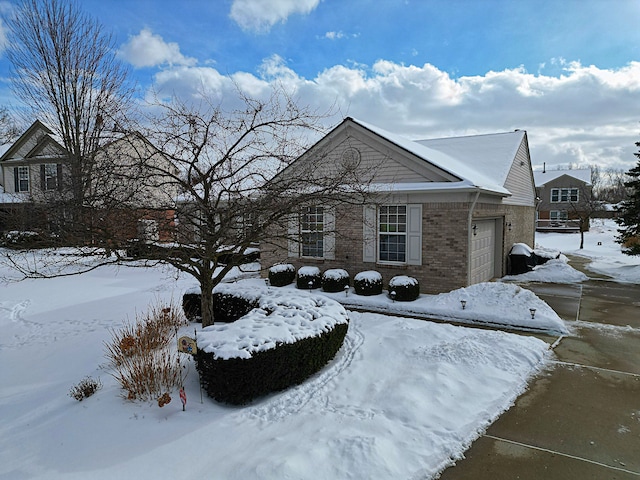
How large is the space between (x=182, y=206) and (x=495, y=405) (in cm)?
565

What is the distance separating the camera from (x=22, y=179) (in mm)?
26531

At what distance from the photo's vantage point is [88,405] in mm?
5141

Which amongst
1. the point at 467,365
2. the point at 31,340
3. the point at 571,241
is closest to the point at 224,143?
the point at 467,365

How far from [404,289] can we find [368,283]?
3.71 feet

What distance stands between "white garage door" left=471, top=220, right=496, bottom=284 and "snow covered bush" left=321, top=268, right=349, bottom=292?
401 centimetres

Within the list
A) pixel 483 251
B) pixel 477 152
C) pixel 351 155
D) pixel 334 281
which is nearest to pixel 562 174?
pixel 477 152

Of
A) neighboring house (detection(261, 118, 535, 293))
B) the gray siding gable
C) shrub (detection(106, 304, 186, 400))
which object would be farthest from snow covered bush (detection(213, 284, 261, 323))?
the gray siding gable

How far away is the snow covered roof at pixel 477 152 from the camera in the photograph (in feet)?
43.8

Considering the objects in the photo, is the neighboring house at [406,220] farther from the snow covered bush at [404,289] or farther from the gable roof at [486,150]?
the gable roof at [486,150]

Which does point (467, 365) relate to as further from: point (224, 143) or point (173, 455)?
point (224, 143)

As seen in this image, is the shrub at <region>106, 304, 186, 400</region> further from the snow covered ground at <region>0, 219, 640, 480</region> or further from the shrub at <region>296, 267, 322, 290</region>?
the shrub at <region>296, 267, 322, 290</region>

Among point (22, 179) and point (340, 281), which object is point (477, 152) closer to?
point (340, 281)

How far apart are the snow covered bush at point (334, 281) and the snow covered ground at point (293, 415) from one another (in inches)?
142

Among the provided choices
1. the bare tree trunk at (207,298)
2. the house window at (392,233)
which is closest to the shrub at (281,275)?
the house window at (392,233)
